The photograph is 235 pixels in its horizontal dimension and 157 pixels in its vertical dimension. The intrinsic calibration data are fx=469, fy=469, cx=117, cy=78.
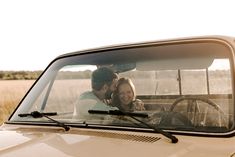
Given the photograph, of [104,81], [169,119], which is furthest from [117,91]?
[169,119]

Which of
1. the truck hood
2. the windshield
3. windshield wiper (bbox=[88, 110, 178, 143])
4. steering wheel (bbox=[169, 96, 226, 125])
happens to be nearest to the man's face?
the windshield

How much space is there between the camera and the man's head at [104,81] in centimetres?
333

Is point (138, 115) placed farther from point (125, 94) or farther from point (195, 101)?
point (195, 101)

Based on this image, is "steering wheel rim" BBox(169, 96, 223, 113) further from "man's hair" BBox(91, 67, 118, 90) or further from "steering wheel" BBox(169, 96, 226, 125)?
"man's hair" BBox(91, 67, 118, 90)

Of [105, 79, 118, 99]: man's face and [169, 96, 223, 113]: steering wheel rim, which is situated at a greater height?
[105, 79, 118, 99]: man's face

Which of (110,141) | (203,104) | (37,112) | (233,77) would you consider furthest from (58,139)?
(233,77)

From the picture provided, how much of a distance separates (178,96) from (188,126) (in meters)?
0.30

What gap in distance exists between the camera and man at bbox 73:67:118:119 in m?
3.25

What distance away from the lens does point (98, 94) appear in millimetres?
3357

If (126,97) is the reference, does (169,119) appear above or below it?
below

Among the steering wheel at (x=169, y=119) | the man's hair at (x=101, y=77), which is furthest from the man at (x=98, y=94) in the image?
the steering wheel at (x=169, y=119)

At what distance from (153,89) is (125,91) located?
0.64ft

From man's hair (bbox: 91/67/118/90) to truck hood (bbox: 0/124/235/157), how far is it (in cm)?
47

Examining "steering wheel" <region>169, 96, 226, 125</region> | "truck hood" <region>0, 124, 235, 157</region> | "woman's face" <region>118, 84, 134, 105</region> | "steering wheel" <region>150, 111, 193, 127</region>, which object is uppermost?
"woman's face" <region>118, 84, 134, 105</region>
